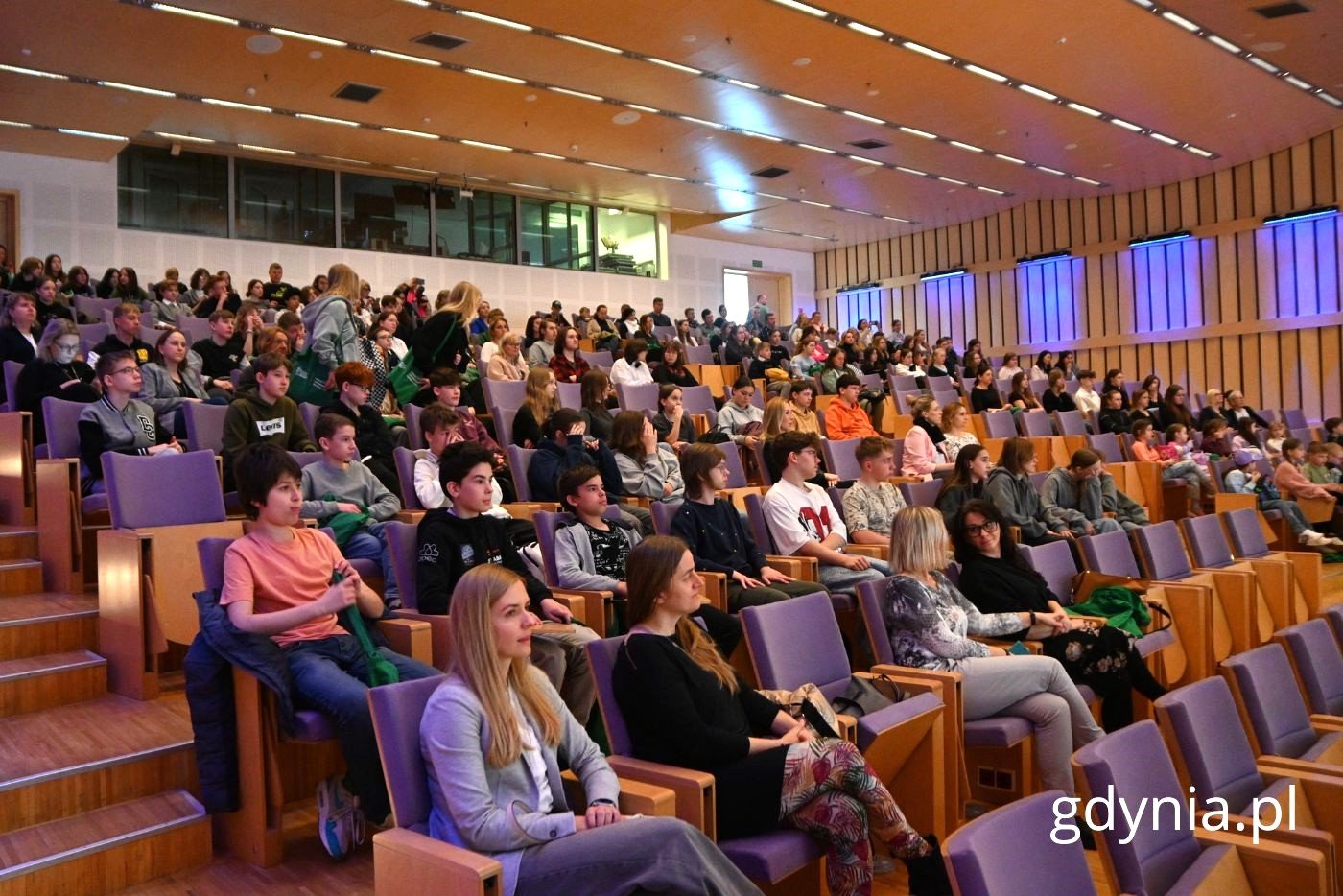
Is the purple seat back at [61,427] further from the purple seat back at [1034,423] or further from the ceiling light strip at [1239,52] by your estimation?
the ceiling light strip at [1239,52]

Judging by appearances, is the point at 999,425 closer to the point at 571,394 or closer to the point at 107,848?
the point at 571,394

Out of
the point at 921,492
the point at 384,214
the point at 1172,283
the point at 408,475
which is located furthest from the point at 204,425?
the point at 1172,283

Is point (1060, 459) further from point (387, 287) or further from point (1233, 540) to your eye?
point (387, 287)

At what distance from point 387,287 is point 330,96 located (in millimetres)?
3862

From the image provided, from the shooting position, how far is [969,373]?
12453 millimetres

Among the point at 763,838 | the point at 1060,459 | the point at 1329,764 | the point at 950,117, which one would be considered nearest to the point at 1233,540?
the point at 1060,459

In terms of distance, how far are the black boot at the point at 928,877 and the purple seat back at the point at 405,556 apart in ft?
5.79

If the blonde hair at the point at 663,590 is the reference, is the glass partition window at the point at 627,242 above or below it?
above

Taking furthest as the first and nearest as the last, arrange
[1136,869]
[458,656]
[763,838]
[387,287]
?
[387,287] < [763,838] < [458,656] < [1136,869]

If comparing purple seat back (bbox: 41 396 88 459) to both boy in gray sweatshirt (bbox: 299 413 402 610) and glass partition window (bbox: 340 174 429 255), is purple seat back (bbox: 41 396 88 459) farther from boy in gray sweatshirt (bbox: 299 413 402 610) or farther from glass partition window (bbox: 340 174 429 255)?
glass partition window (bbox: 340 174 429 255)

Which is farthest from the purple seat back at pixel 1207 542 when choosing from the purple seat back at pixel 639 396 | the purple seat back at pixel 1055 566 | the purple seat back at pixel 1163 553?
the purple seat back at pixel 639 396

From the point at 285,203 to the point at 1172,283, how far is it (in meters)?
12.2

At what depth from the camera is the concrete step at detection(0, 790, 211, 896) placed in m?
2.41

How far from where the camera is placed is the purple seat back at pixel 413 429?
533 centimetres
